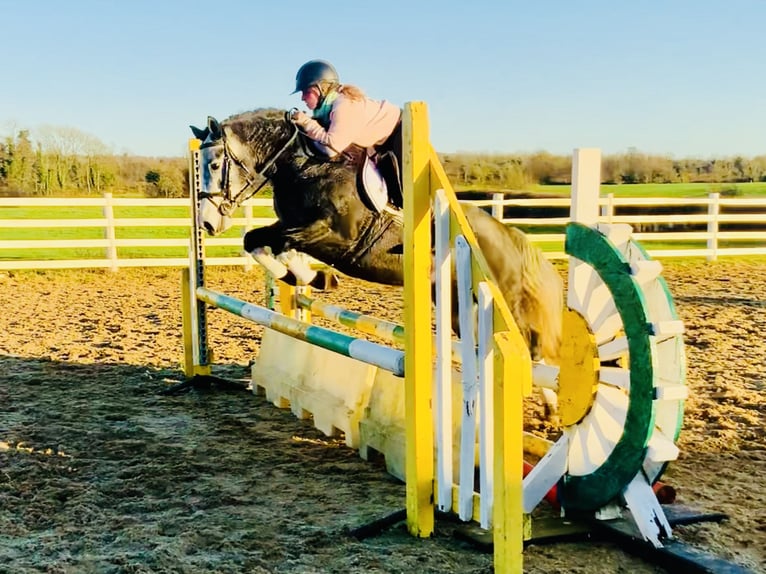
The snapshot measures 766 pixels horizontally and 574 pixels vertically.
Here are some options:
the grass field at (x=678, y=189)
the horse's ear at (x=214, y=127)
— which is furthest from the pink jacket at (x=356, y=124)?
the grass field at (x=678, y=189)

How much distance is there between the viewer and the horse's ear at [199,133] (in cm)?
451

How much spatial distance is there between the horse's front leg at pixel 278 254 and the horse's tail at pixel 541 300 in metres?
1.19

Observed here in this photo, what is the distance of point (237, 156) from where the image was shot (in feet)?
14.3

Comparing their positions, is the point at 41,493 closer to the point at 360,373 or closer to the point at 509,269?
the point at 360,373

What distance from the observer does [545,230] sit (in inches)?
786

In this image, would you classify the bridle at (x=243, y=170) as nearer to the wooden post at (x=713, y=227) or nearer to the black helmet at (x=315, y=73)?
the black helmet at (x=315, y=73)

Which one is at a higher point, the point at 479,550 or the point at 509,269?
the point at 509,269

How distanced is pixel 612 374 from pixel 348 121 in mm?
2199

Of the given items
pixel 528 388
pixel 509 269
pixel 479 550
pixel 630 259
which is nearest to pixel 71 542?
pixel 479 550

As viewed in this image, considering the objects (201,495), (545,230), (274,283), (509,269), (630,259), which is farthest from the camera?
(545,230)

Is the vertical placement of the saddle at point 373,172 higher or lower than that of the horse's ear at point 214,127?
lower

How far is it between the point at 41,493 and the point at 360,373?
1441mm

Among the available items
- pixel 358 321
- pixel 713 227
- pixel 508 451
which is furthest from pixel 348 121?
pixel 713 227

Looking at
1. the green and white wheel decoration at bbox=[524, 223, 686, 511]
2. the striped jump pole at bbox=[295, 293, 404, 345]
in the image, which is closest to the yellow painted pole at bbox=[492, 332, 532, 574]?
the green and white wheel decoration at bbox=[524, 223, 686, 511]
